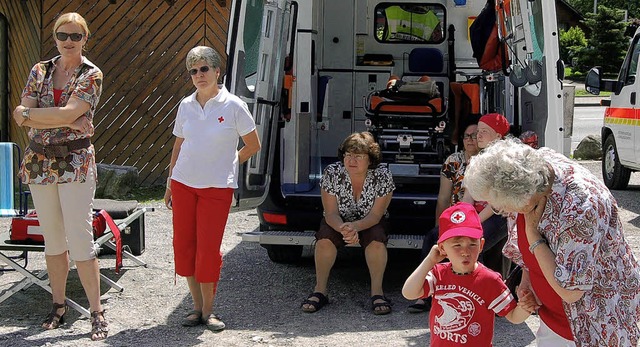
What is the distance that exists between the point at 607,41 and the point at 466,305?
34.0 m

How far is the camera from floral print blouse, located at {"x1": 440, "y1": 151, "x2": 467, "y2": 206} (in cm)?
617

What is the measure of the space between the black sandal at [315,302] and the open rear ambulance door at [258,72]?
2.38 ft

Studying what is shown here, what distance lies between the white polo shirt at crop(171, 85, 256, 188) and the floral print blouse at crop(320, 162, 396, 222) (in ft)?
3.04

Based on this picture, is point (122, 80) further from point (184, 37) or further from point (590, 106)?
point (590, 106)

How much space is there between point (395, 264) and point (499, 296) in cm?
387

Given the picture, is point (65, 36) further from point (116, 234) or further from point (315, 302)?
point (315, 302)

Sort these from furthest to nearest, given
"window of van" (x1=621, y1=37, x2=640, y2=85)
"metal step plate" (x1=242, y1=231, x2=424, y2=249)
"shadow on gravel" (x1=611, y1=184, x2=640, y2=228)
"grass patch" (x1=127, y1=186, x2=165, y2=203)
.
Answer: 1. "grass patch" (x1=127, y1=186, x2=165, y2=203)
2. "window of van" (x1=621, y1=37, x2=640, y2=85)
3. "shadow on gravel" (x1=611, y1=184, x2=640, y2=228)
4. "metal step plate" (x1=242, y1=231, x2=424, y2=249)

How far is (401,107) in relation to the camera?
7.80m

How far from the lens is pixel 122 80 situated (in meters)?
11.4

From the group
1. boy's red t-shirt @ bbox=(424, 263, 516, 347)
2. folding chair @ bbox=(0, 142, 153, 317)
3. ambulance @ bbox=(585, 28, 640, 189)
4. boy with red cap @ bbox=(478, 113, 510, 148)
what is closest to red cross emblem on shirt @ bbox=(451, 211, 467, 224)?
boy's red t-shirt @ bbox=(424, 263, 516, 347)

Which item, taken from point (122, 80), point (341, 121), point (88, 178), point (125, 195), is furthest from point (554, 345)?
point (122, 80)

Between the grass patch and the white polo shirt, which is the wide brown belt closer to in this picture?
the white polo shirt

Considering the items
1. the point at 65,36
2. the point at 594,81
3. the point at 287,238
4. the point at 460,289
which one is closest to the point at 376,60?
the point at 594,81

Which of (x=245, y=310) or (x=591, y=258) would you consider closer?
(x=591, y=258)
